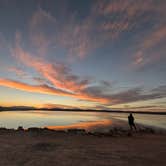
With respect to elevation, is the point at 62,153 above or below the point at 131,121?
below

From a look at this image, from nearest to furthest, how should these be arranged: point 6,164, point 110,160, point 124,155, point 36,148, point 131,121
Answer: point 6,164, point 110,160, point 124,155, point 36,148, point 131,121

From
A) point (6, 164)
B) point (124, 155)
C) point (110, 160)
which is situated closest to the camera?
point (6, 164)

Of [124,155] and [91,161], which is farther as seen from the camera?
[124,155]

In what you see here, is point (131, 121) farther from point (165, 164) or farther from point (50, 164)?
point (50, 164)

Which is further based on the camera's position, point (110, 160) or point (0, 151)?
point (0, 151)

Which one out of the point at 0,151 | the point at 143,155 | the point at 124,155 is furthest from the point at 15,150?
the point at 143,155

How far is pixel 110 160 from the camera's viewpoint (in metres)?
9.09

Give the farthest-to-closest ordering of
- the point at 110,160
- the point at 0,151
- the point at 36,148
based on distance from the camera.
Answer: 1. the point at 36,148
2. the point at 0,151
3. the point at 110,160

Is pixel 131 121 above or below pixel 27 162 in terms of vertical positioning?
above

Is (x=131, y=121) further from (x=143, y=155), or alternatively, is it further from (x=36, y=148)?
(x=36, y=148)

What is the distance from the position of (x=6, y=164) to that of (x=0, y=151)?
2.54 metres

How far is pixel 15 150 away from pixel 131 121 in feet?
50.8

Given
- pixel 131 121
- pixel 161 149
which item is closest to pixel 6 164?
pixel 161 149

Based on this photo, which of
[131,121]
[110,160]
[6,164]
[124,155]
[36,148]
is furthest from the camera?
[131,121]
